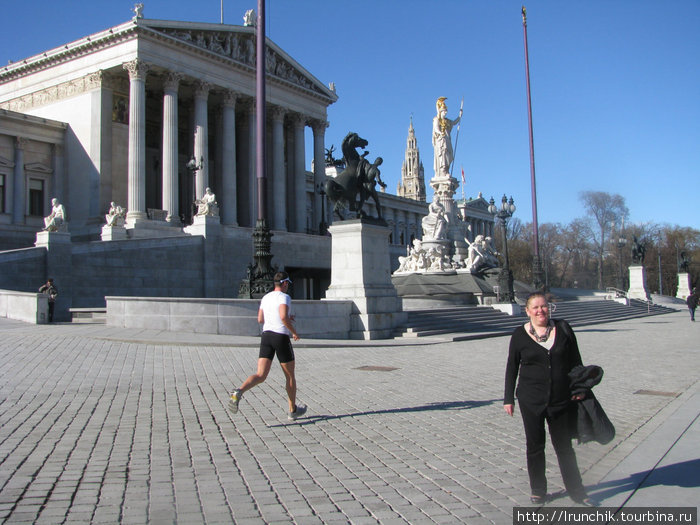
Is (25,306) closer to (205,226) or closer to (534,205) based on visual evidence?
(205,226)

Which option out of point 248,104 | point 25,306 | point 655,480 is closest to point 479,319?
point 25,306

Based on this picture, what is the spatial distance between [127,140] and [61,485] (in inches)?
1855

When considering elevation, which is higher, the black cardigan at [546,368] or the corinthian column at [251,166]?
the corinthian column at [251,166]

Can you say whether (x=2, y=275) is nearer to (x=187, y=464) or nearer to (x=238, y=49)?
(x=187, y=464)

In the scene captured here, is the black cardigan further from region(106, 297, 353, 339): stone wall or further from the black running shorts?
region(106, 297, 353, 339): stone wall

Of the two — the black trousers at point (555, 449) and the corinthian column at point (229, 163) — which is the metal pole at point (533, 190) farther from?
the black trousers at point (555, 449)

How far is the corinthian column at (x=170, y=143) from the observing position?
4644 centimetres

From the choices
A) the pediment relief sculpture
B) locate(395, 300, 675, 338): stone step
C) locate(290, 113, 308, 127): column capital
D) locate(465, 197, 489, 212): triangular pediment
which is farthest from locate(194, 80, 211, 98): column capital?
locate(465, 197, 489, 212): triangular pediment

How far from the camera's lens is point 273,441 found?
7121 mm

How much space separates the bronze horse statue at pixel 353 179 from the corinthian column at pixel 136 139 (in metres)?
26.1

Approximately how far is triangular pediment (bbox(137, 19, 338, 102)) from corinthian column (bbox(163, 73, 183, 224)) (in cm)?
332

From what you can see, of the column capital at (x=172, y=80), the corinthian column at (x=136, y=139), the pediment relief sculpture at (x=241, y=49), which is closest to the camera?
the corinthian column at (x=136, y=139)

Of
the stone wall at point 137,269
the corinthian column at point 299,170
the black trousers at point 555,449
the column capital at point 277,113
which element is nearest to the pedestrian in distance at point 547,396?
the black trousers at point 555,449

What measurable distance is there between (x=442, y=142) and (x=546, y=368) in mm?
34347
